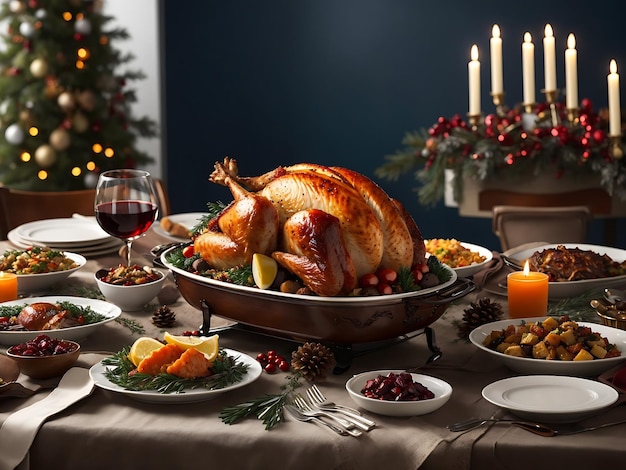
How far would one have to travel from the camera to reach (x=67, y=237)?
3.28 metres

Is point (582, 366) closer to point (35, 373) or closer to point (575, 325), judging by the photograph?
point (575, 325)

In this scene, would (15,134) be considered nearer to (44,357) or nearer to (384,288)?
(44,357)

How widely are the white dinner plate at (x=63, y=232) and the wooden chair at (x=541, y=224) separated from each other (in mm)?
1640

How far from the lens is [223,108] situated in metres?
7.46

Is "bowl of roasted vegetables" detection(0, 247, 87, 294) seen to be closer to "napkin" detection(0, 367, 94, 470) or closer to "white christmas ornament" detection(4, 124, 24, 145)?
"napkin" detection(0, 367, 94, 470)

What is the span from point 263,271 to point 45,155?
16.6 ft

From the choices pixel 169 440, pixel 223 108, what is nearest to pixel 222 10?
pixel 223 108

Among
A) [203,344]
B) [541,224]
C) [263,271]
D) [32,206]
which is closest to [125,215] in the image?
[263,271]

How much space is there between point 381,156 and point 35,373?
5470mm

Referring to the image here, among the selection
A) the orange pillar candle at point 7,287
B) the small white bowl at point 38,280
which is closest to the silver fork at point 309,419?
the orange pillar candle at point 7,287

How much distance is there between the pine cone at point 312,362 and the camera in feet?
6.22

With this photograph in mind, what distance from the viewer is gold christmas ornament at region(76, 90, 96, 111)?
269 inches

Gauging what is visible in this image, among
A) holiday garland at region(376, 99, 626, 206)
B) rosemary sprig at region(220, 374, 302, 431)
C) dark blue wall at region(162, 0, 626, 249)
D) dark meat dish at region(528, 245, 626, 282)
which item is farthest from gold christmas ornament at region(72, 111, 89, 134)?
rosemary sprig at region(220, 374, 302, 431)

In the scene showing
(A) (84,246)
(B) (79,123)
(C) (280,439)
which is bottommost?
(C) (280,439)
